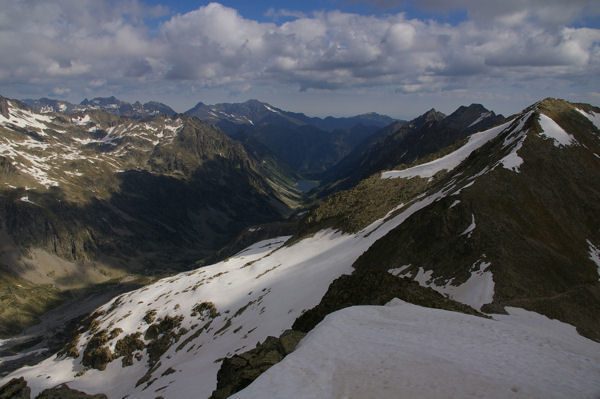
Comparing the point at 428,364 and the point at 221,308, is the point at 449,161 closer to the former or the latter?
the point at 221,308

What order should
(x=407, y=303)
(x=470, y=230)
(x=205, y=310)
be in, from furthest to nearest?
(x=205, y=310) → (x=470, y=230) → (x=407, y=303)

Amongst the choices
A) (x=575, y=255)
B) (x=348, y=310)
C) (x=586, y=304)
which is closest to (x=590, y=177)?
(x=575, y=255)

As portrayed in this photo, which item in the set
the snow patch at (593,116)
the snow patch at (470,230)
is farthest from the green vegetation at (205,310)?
the snow patch at (593,116)

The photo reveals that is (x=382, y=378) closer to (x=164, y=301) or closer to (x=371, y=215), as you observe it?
(x=371, y=215)

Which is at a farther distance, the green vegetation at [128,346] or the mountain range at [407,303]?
the green vegetation at [128,346]

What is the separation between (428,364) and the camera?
15.4m

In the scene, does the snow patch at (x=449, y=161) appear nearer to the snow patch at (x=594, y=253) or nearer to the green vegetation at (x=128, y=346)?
the snow patch at (x=594, y=253)

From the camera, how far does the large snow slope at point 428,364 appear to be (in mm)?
13617

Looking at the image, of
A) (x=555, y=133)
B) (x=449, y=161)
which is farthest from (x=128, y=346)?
(x=555, y=133)

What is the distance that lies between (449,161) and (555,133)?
3316 centimetres

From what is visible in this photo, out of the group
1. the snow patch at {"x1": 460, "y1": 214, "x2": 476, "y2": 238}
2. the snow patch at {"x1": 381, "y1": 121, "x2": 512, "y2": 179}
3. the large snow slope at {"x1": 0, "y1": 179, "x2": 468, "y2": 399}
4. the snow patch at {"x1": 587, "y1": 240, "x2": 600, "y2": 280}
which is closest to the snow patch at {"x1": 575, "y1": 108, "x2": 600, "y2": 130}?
the snow patch at {"x1": 381, "y1": 121, "x2": 512, "y2": 179}

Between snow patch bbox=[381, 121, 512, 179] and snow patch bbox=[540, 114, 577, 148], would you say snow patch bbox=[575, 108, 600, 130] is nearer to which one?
snow patch bbox=[540, 114, 577, 148]

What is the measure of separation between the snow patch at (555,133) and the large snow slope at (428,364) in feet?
191

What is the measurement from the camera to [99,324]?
3858 inches
